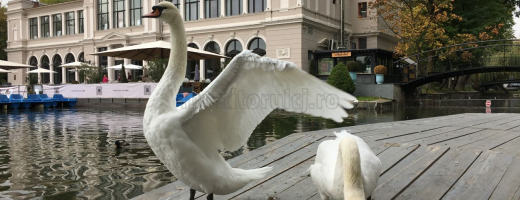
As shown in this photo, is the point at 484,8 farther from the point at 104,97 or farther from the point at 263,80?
the point at 263,80

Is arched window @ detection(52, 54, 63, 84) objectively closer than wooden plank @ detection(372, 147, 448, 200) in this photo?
No

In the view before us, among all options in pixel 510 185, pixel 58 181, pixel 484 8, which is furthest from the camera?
pixel 484 8

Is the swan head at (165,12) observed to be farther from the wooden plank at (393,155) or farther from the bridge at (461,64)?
the bridge at (461,64)

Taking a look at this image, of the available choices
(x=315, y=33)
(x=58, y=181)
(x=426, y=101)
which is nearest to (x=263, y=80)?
(x=58, y=181)

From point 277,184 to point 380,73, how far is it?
21065 mm

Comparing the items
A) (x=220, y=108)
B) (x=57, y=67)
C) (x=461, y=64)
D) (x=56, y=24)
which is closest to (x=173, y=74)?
(x=220, y=108)

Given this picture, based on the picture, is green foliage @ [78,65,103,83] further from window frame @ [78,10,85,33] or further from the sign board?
the sign board

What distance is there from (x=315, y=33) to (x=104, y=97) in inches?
593

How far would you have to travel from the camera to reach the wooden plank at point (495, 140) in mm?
4305

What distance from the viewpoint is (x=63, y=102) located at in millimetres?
22672

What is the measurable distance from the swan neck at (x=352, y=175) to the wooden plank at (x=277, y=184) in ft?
3.28

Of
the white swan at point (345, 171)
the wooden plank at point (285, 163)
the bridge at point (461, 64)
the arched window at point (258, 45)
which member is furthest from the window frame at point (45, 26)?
the white swan at point (345, 171)

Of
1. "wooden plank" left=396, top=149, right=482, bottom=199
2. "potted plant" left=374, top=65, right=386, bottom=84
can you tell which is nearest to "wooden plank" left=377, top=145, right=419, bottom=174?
"wooden plank" left=396, top=149, right=482, bottom=199

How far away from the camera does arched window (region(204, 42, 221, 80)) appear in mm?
31670
